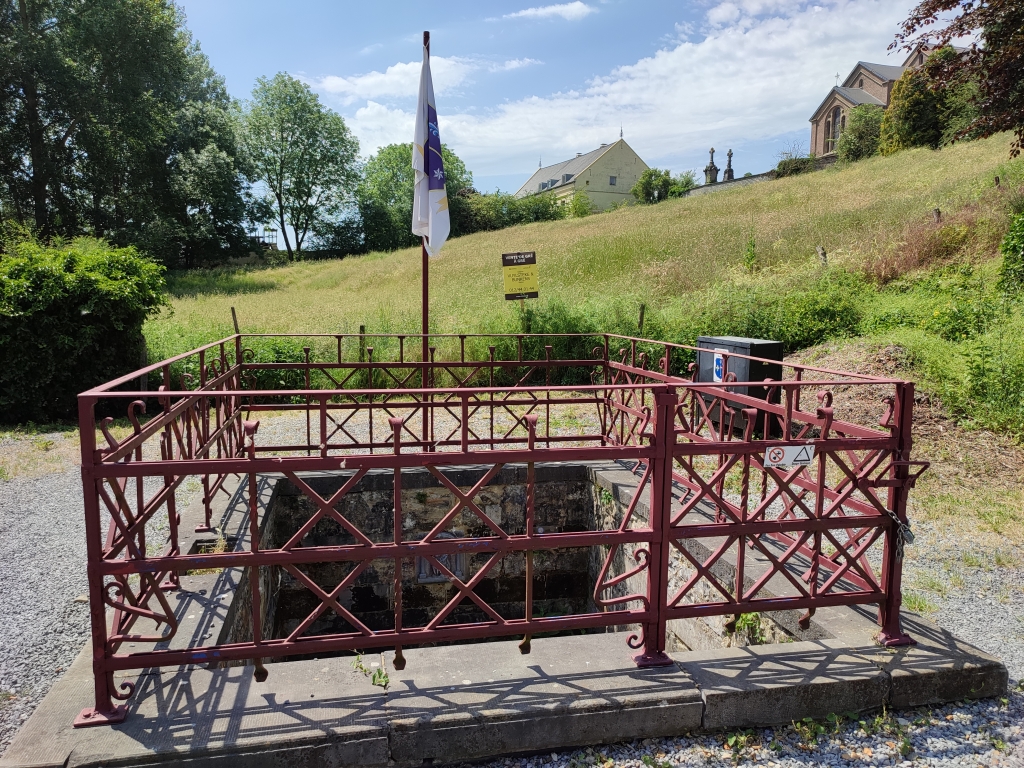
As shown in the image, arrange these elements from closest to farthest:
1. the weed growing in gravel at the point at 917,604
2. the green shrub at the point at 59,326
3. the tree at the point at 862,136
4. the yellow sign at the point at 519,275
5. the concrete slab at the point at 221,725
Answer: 1. the concrete slab at the point at 221,725
2. the weed growing in gravel at the point at 917,604
3. the green shrub at the point at 59,326
4. the yellow sign at the point at 519,275
5. the tree at the point at 862,136

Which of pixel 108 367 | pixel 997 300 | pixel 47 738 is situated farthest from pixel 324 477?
pixel 997 300

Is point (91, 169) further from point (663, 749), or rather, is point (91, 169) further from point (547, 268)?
point (663, 749)

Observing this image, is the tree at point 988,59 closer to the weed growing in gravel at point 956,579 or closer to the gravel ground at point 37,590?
the weed growing in gravel at point 956,579

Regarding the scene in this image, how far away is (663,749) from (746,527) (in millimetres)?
1044

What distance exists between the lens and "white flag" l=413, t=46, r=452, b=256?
6918mm

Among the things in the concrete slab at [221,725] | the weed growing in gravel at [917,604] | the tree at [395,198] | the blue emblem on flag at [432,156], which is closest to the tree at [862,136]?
the tree at [395,198]

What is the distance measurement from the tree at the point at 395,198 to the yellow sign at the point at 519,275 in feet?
102

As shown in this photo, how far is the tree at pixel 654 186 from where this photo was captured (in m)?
52.0

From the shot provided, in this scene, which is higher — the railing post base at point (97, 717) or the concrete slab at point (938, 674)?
the railing post base at point (97, 717)

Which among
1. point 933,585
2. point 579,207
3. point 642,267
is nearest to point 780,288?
point 642,267

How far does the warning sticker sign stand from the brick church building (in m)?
55.1

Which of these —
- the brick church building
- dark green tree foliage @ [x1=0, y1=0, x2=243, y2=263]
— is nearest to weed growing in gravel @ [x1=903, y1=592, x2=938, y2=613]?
dark green tree foliage @ [x1=0, y1=0, x2=243, y2=263]

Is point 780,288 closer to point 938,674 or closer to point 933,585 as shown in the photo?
point 933,585

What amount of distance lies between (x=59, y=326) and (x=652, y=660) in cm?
994
